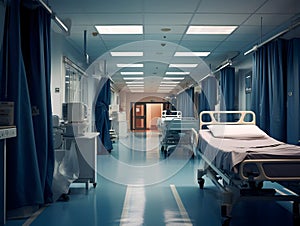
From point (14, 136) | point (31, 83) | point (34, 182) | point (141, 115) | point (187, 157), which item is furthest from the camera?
point (141, 115)

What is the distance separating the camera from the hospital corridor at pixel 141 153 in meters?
3.04

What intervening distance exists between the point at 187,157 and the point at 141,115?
1297cm

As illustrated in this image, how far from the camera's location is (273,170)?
2727 mm

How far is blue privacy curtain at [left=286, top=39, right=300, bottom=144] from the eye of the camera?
4566 mm

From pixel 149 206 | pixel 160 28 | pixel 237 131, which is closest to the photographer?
pixel 149 206

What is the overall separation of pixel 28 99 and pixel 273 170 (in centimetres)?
251

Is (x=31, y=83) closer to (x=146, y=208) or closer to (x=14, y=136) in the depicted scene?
(x=14, y=136)

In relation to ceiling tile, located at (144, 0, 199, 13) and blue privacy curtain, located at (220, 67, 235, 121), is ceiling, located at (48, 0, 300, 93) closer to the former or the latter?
ceiling tile, located at (144, 0, 199, 13)

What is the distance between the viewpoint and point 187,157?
738 cm

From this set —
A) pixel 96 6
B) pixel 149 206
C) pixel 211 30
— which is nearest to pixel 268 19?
pixel 211 30

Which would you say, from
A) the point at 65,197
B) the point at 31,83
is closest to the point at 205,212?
the point at 65,197

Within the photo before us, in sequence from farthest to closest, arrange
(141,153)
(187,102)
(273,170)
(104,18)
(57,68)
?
(187,102) < (141,153) < (57,68) < (104,18) < (273,170)

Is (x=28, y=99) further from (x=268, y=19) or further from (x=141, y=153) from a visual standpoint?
(x=141, y=153)

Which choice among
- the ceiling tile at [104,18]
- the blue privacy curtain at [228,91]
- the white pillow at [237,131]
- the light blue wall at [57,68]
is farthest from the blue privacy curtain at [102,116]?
the white pillow at [237,131]
